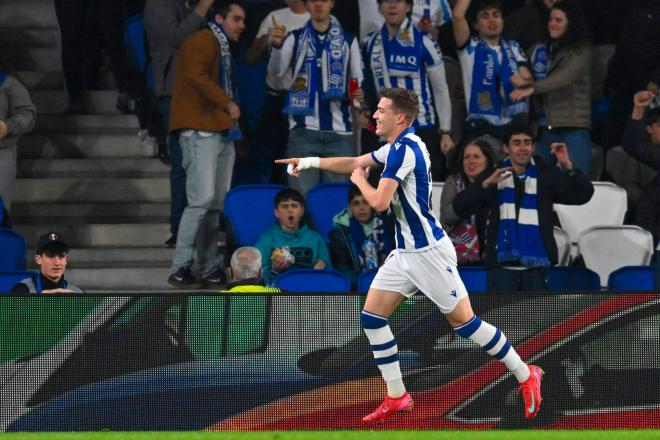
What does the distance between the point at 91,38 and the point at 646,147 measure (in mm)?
5135

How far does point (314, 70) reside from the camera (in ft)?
38.5

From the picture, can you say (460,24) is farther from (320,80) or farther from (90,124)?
(90,124)

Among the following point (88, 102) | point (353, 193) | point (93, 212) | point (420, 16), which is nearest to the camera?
point (353, 193)

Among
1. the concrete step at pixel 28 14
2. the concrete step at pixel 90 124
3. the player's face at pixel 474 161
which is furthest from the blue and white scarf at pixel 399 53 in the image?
the concrete step at pixel 28 14

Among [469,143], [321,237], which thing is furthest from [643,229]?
[321,237]

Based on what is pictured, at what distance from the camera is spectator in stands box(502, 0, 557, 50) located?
12750 millimetres

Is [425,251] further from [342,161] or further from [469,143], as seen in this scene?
[469,143]

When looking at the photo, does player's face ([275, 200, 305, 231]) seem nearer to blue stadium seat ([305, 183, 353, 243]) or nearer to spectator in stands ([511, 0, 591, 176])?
blue stadium seat ([305, 183, 353, 243])

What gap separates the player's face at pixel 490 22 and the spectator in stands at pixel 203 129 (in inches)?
81.6

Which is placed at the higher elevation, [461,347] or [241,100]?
[241,100]

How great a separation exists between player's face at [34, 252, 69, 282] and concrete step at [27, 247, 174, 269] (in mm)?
2207

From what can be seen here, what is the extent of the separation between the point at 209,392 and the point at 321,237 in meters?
2.84

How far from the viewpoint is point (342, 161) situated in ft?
27.1

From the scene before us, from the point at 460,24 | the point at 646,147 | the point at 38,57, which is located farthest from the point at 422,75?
the point at 38,57
